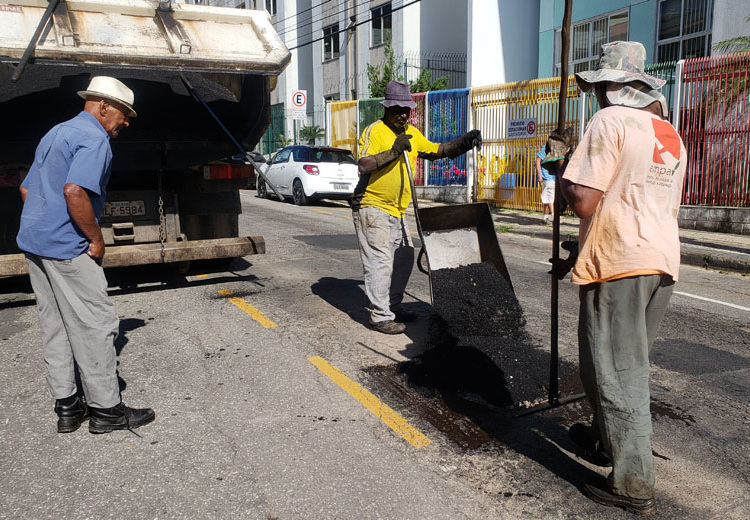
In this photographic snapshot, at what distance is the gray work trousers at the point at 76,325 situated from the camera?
352cm

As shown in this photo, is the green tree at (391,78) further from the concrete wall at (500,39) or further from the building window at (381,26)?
the concrete wall at (500,39)

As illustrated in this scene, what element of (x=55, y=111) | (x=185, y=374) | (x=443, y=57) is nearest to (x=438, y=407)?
Answer: (x=185, y=374)

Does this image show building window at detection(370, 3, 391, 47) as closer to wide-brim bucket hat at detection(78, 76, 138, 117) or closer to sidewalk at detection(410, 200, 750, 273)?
sidewalk at detection(410, 200, 750, 273)

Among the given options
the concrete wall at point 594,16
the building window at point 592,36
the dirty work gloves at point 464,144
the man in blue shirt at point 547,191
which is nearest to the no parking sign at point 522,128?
the man in blue shirt at point 547,191

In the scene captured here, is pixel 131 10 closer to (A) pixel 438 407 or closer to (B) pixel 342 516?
(A) pixel 438 407

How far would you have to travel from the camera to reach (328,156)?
16766mm

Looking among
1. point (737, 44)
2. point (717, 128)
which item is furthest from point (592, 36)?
point (717, 128)

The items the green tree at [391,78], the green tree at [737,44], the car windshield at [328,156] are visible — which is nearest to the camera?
the green tree at [737,44]

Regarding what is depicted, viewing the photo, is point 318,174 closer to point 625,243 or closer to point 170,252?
point 170,252

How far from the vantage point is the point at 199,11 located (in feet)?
20.4

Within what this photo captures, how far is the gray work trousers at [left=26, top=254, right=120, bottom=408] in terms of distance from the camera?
3520 mm

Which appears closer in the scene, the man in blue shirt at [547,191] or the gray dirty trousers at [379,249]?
the gray dirty trousers at [379,249]

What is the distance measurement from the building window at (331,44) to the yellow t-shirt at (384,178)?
90.6ft

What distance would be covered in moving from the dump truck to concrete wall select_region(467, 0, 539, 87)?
1597 cm
